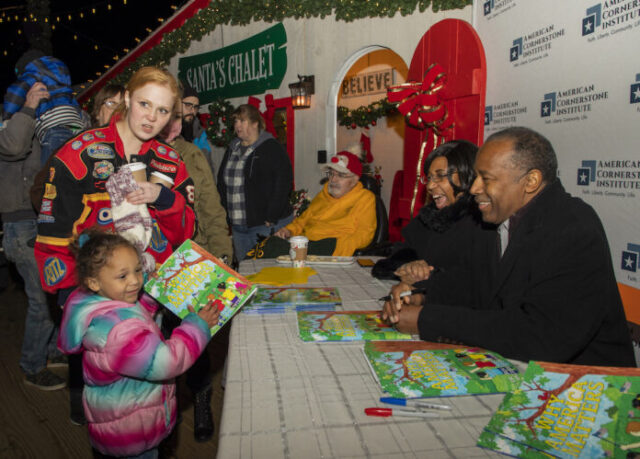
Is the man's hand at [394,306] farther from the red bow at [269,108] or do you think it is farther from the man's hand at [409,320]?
the red bow at [269,108]

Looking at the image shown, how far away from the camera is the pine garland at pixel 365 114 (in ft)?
23.0

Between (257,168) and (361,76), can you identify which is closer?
(257,168)

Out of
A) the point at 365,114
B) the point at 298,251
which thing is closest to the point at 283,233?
the point at 298,251

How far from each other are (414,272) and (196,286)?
3.61 ft

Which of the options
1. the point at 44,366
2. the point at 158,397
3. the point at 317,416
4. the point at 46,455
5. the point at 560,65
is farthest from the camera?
the point at 44,366

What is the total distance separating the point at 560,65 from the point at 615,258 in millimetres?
1170

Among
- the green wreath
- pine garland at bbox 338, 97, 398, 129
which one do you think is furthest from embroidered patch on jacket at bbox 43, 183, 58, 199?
pine garland at bbox 338, 97, 398, 129

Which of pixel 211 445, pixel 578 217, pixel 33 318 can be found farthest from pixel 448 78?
pixel 33 318

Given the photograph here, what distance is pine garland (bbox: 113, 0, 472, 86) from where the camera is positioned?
14.2 ft

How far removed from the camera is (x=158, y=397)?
1513 mm

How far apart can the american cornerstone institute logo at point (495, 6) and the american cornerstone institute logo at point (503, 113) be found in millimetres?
674

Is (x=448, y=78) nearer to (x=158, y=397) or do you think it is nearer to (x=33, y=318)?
(x=158, y=397)

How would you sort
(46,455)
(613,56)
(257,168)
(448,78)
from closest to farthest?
1. (613,56)
2. (46,455)
3. (448,78)
4. (257,168)

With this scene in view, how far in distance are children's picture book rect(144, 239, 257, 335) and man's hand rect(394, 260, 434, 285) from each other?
918 mm
